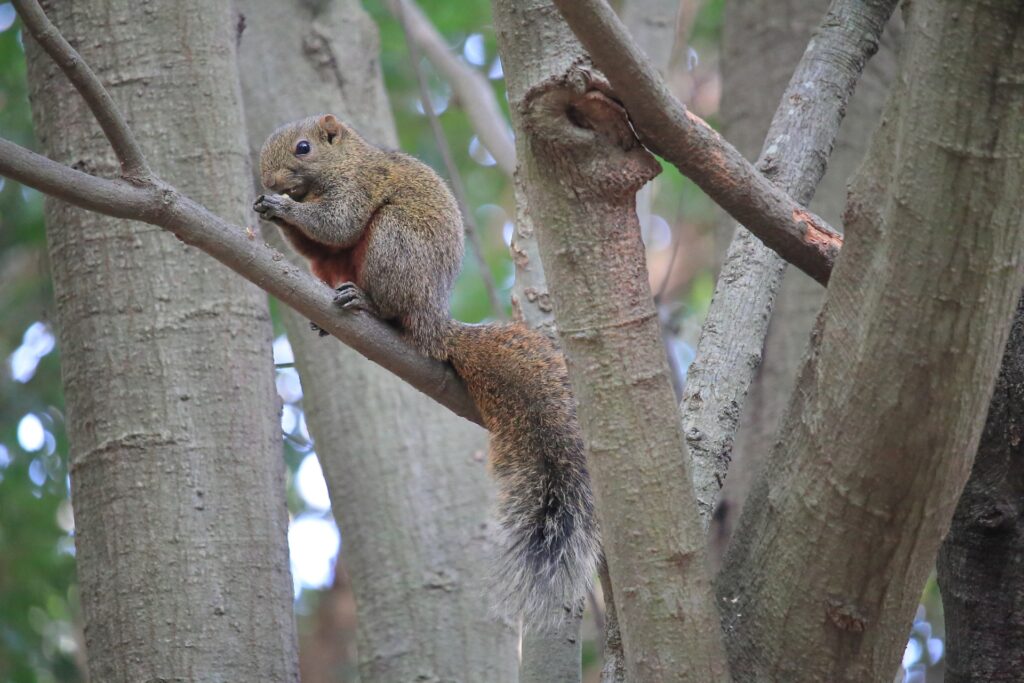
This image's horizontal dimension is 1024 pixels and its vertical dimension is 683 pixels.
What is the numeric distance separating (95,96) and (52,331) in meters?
2.99

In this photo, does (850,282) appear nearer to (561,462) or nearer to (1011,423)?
(1011,423)

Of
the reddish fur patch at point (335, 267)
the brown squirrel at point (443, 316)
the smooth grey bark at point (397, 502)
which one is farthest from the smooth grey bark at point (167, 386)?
the smooth grey bark at point (397, 502)

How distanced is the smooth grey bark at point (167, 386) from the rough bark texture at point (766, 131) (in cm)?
193

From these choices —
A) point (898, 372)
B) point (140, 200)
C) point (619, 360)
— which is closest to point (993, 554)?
point (898, 372)

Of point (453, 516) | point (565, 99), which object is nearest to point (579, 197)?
point (565, 99)

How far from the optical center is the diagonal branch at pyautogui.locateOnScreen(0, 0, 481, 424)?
178cm

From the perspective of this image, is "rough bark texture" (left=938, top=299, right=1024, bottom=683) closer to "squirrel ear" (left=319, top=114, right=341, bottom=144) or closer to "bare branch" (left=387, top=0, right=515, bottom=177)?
"squirrel ear" (left=319, top=114, right=341, bottom=144)

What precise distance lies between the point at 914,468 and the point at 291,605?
1573 mm

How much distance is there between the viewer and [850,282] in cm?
151

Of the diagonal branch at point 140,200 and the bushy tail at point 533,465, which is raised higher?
the diagonal branch at point 140,200

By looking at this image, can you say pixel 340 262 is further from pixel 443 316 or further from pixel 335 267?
pixel 443 316

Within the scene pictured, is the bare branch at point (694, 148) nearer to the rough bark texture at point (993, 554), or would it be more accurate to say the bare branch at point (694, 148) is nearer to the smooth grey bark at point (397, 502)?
the rough bark texture at point (993, 554)

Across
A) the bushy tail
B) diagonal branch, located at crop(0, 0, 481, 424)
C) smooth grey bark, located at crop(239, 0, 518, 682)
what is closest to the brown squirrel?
the bushy tail

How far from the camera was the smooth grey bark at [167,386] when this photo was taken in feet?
7.86
